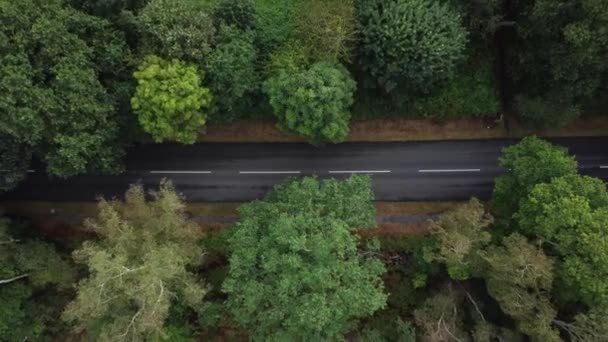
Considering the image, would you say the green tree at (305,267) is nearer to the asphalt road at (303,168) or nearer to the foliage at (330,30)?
the foliage at (330,30)

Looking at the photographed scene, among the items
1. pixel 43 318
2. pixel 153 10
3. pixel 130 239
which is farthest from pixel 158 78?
pixel 43 318

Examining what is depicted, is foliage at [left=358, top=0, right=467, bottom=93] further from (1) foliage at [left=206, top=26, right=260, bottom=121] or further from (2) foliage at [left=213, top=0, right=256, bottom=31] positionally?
(1) foliage at [left=206, top=26, right=260, bottom=121]

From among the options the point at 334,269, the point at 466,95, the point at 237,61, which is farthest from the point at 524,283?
the point at 237,61

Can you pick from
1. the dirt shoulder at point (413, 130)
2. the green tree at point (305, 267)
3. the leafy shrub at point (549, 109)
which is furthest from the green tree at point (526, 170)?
the green tree at point (305, 267)

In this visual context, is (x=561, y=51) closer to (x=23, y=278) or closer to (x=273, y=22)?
(x=273, y=22)

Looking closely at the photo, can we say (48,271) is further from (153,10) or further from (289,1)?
(289,1)

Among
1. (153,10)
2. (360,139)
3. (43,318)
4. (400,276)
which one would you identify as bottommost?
(43,318)
